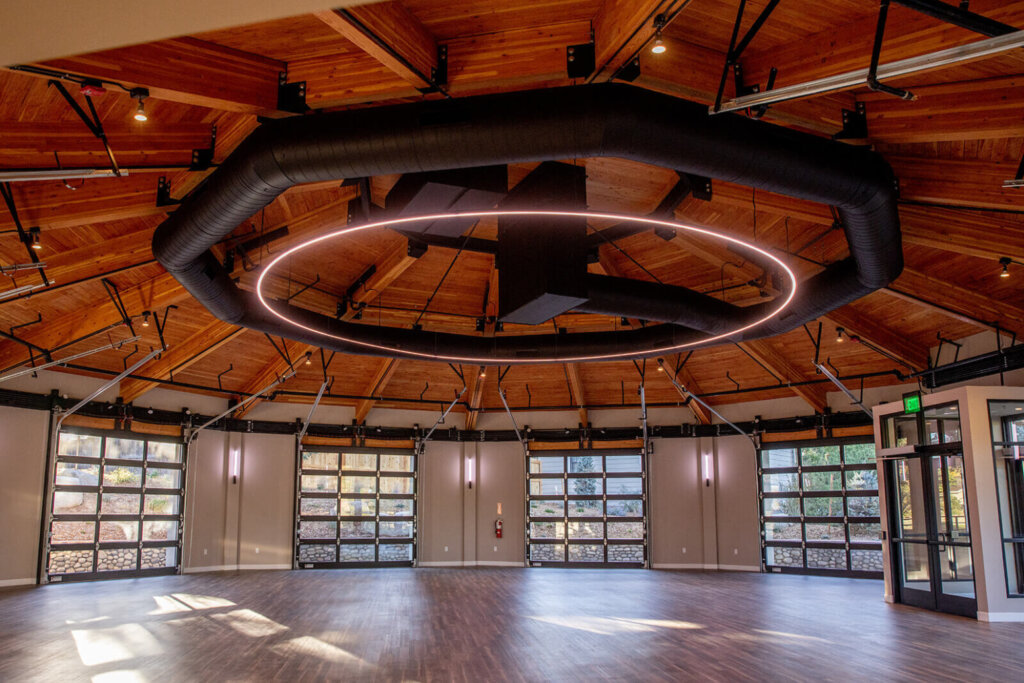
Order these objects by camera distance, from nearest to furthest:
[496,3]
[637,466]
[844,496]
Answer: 1. [496,3]
2. [844,496]
3. [637,466]

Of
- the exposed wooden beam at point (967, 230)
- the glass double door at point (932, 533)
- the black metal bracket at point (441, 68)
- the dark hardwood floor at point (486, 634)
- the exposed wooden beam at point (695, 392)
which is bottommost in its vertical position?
the dark hardwood floor at point (486, 634)

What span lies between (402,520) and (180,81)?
638 inches

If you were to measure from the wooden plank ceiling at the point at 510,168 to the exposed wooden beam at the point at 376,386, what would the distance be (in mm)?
2481

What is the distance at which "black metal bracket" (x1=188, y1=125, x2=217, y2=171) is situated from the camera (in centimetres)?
Result: 800

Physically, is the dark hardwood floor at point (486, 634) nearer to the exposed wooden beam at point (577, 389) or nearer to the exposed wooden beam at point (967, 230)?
the exposed wooden beam at point (967, 230)

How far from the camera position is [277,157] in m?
6.47

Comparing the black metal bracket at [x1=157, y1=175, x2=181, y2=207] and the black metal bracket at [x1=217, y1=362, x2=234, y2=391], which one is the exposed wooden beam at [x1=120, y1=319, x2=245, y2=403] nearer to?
the black metal bracket at [x1=217, y1=362, x2=234, y2=391]

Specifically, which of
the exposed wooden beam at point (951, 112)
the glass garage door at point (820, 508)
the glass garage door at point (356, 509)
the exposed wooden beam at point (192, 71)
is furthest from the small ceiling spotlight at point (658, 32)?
the glass garage door at point (356, 509)

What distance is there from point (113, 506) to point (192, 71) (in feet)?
43.5

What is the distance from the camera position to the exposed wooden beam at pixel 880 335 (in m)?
14.4

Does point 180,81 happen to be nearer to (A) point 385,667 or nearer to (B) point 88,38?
(B) point 88,38

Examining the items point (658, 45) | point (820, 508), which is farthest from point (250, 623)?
point (820, 508)

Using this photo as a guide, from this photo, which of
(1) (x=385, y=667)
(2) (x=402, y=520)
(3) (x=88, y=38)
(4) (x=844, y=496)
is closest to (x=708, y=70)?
(3) (x=88, y=38)

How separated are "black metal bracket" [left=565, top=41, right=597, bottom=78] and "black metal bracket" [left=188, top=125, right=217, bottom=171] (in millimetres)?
4086
